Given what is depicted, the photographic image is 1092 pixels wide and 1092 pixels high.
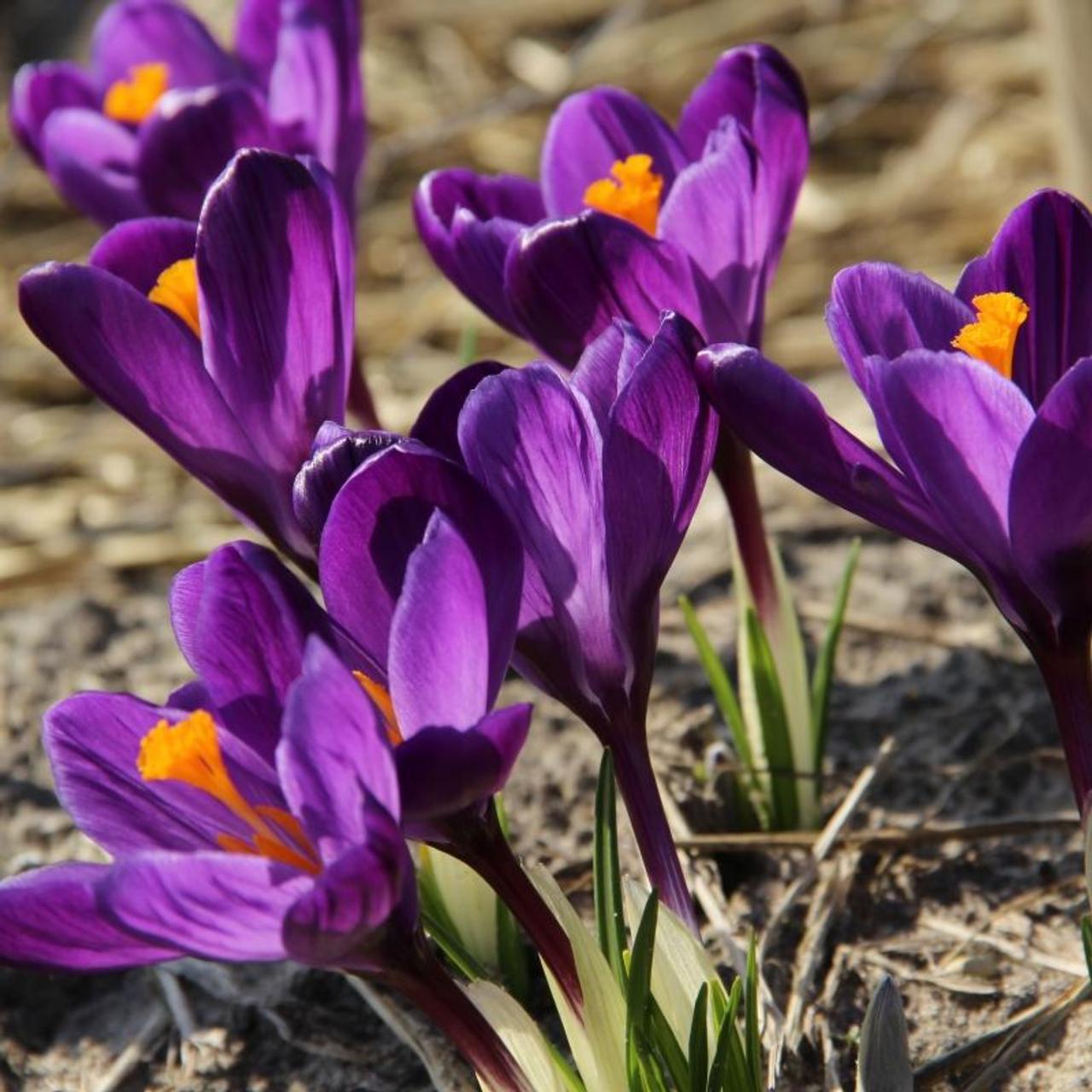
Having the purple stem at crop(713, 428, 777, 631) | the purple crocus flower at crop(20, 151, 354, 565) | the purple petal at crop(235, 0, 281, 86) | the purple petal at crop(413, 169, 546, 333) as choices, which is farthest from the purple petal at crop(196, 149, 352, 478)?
the purple petal at crop(235, 0, 281, 86)

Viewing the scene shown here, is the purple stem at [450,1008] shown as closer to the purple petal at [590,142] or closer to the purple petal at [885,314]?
the purple petal at [885,314]

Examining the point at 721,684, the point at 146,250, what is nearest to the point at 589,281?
the point at 146,250

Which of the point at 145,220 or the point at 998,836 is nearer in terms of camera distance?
the point at 145,220

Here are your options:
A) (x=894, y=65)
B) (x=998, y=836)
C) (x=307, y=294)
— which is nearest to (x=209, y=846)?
(x=307, y=294)

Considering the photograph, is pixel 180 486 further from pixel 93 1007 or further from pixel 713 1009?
pixel 713 1009

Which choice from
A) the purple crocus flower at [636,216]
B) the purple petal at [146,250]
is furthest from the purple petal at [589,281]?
the purple petal at [146,250]

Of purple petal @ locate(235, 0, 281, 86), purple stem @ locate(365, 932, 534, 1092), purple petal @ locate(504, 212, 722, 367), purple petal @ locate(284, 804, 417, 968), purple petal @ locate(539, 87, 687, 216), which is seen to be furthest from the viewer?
purple petal @ locate(235, 0, 281, 86)

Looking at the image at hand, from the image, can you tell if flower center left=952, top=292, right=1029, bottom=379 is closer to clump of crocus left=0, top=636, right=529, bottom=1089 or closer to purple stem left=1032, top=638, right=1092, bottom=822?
purple stem left=1032, top=638, right=1092, bottom=822
